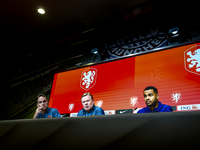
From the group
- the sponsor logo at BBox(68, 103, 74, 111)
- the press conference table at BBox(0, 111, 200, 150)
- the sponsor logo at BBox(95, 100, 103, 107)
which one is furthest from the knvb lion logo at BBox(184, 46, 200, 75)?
the press conference table at BBox(0, 111, 200, 150)

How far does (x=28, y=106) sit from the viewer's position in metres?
3.12

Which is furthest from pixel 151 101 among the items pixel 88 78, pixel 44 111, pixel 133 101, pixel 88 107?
pixel 44 111

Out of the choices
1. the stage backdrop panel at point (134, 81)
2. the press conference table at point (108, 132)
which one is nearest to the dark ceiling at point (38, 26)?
the stage backdrop panel at point (134, 81)

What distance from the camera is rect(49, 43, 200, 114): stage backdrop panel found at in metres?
Answer: 1.76

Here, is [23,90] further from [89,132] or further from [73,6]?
[89,132]

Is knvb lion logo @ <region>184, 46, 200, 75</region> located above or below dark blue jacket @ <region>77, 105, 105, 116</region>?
above

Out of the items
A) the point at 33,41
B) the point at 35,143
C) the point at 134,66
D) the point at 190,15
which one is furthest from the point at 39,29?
the point at 35,143

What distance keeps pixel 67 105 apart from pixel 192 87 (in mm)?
1677

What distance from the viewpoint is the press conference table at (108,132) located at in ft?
0.82

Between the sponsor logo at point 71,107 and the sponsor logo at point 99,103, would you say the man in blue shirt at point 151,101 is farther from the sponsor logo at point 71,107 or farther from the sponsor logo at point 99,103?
the sponsor logo at point 71,107

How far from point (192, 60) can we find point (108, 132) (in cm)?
193

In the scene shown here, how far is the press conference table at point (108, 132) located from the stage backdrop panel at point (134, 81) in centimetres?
159

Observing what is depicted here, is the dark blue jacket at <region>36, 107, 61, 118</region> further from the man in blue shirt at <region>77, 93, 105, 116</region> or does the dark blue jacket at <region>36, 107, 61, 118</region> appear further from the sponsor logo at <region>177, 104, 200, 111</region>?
the sponsor logo at <region>177, 104, 200, 111</region>

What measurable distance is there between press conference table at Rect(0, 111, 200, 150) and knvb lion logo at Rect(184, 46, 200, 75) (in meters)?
1.80
